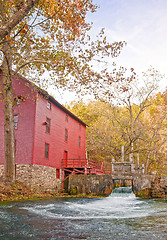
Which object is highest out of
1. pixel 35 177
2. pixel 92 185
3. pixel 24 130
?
pixel 24 130

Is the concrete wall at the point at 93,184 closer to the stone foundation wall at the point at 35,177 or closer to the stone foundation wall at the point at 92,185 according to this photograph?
the stone foundation wall at the point at 92,185

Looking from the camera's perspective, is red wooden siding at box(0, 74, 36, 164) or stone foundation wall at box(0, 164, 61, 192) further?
red wooden siding at box(0, 74, 36, 164)

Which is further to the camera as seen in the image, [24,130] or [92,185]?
[24,130]

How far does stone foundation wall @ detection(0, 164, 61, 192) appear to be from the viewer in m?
17.7

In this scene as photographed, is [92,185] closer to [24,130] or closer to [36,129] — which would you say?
[36,129]

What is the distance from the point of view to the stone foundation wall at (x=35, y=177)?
57.9 feet

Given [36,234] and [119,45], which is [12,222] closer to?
[36,234]

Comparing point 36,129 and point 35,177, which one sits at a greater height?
point 36,129

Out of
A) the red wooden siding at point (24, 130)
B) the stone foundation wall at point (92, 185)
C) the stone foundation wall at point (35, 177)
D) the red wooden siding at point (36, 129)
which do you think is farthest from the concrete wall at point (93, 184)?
the red wooden siding at point (24, 130)

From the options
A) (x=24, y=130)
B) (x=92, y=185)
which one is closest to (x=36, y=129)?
(x=24, y=130)

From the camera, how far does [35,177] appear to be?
18078 mm

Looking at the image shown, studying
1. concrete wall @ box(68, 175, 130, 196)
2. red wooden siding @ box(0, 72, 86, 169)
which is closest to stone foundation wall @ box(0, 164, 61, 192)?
red wooden siding @ box(0, 72, 86, 169)

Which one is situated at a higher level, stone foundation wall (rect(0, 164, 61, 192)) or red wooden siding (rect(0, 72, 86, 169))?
red wooden siding (rect(0, 72, 86, 169))

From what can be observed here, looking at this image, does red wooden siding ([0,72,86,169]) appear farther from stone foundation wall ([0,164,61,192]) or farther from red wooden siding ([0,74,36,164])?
stone foundation wall ([0,164,61,192])
